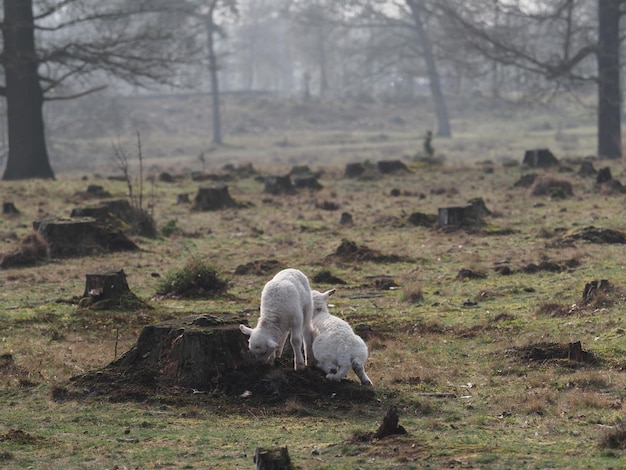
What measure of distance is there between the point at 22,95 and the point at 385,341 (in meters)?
24.6

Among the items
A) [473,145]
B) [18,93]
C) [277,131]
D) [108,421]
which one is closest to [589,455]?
[108,421]

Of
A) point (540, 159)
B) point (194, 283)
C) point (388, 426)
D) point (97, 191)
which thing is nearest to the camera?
point (388, 426)

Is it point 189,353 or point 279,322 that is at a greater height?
point 279,322

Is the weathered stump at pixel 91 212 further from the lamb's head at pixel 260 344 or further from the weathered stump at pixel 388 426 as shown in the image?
the weathered stump at pixel 388 426

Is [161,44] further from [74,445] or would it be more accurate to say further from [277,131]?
[277,131]

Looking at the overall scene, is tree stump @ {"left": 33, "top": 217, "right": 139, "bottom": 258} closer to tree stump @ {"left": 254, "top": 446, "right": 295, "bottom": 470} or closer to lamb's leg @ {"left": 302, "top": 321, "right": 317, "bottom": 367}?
lamb's leg @ {"left": 302, "top": 321, "right": 317, "bottom": 367}

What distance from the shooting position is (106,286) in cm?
1453

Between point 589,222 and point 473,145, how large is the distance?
1686 inches

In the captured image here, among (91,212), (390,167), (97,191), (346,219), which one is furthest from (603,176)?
(91,212)

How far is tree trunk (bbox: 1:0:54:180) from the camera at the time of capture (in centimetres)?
3266

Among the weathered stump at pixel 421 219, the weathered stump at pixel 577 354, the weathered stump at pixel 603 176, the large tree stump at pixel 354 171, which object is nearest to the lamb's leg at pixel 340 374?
the weathered stump at pixel 577 354

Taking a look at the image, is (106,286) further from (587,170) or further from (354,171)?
(354,171)

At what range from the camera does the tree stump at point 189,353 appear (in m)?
9.90

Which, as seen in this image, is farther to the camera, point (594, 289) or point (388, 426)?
point (594, 289)
